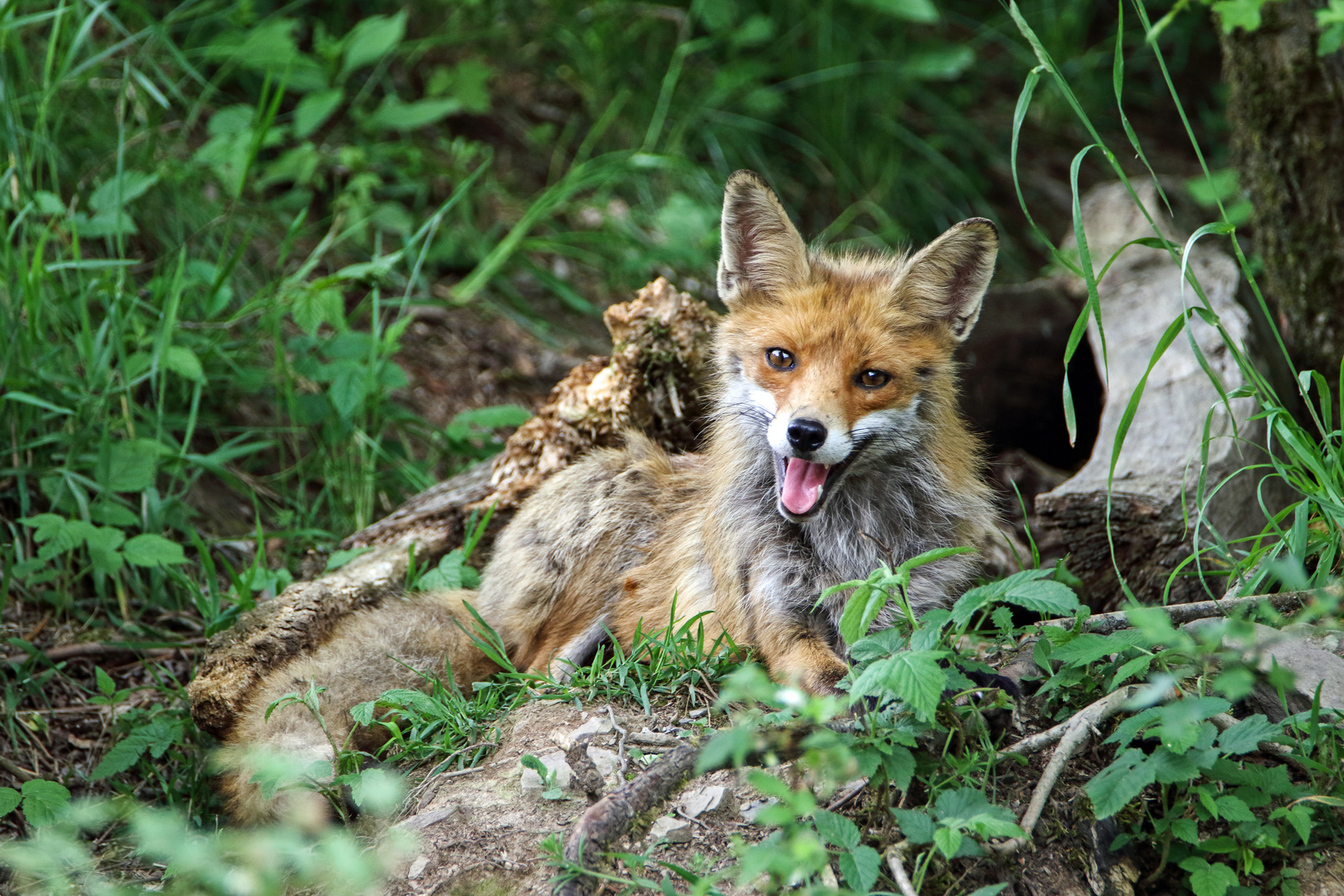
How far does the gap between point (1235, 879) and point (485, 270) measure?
16.1 feet

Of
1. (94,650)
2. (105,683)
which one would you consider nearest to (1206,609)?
(105,683)

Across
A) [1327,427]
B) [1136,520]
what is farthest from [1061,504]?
[1327,427]

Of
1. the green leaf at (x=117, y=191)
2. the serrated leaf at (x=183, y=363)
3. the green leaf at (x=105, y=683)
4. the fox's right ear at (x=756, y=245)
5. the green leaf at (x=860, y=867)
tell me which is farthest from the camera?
the green leaf at (x=117, y=191)

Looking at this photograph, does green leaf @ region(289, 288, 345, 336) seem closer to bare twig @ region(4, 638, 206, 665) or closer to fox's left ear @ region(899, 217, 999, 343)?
bare twig @ region(4, 638, 206, 665)

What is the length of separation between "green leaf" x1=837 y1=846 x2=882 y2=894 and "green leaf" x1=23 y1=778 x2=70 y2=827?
2340 millimetres

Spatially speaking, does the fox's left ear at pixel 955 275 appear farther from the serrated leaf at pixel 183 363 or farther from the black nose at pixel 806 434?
the serrated leaf at pixel 183 363

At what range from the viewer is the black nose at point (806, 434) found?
2.85 meters

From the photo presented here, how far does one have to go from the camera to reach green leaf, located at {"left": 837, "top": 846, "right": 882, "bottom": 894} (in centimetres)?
201

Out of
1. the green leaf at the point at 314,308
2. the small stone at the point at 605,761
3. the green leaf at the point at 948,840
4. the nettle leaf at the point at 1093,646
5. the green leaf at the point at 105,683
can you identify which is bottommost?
the green leaf at the point at 105,683

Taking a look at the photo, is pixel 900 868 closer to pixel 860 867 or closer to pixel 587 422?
pixel 860 867

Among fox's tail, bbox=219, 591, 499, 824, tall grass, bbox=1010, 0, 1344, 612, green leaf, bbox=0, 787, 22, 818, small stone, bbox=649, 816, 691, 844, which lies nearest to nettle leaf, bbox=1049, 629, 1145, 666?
tall grass, bbox=1010, 0, 1344, 612

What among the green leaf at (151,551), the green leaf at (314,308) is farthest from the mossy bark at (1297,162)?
the green leaf at (151,551)

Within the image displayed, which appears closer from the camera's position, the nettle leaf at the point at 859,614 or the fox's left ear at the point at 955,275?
the nettle leaf at the point at 859,614

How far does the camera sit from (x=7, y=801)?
301cm
